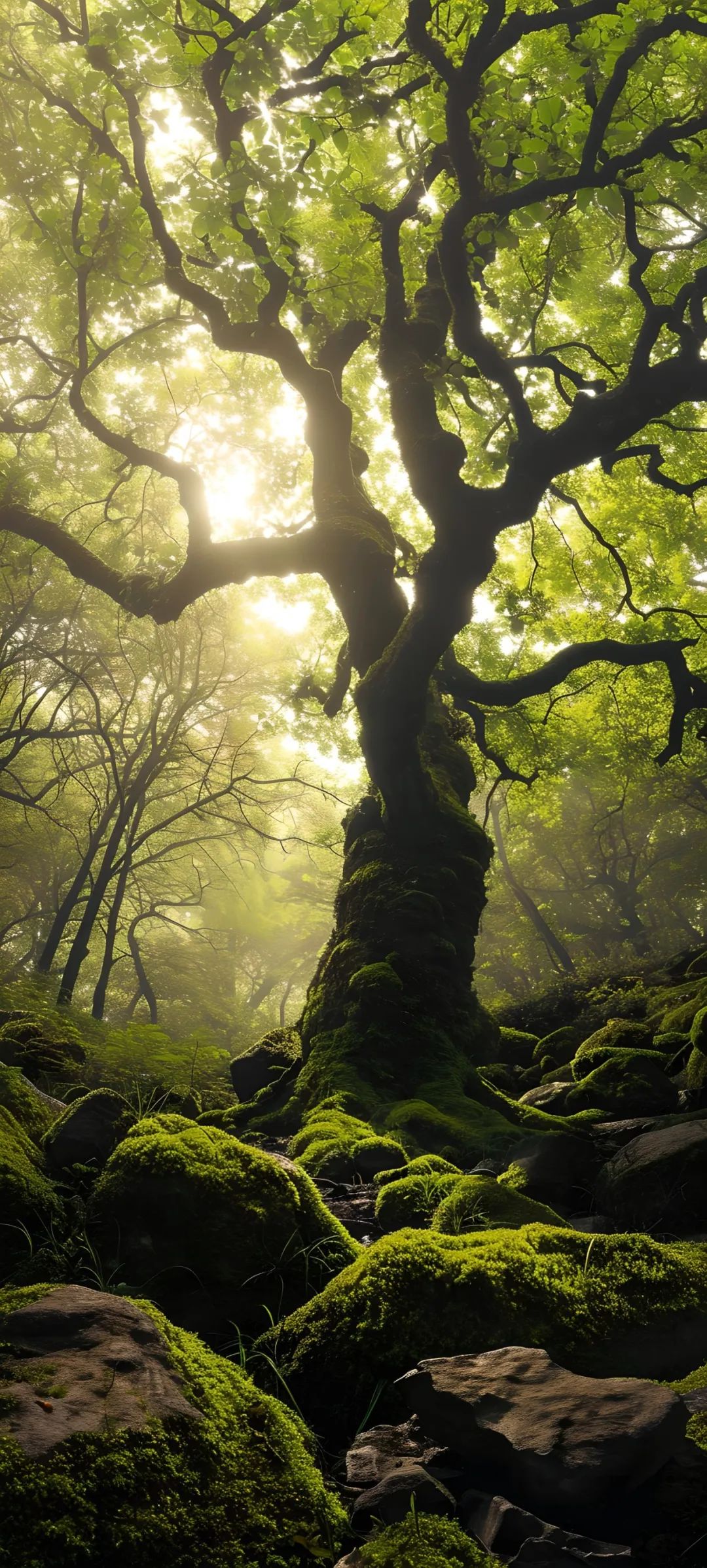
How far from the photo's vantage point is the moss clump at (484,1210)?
3486mm

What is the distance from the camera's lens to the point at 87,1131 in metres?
3.70

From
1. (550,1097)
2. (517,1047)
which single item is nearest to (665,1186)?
(550,1097)

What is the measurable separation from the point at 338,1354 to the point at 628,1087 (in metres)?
4.51

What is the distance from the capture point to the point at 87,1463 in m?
1.62

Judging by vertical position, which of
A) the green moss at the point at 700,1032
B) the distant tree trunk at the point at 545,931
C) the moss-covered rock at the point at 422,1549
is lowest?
the moss-covered rock at the point at 422,1549

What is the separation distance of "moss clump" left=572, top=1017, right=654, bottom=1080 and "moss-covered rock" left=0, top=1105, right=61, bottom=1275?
5.76 metres

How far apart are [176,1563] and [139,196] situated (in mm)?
11774

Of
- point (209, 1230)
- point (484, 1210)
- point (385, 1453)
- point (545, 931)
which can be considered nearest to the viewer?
point (385, 1453)

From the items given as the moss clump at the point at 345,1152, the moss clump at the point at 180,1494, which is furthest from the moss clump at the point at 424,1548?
the moss clump at the point at 345,1152

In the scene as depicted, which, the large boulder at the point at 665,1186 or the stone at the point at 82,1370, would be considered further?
the large boulder at the point at 665,1186

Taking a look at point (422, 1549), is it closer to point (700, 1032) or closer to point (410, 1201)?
point (410, 1201)

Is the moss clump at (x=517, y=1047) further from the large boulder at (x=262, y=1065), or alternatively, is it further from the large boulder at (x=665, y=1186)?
the large boulder at (x=665, y=1186)

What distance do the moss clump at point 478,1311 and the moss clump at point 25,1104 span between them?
1.70 m

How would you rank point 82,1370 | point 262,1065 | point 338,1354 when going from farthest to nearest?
point 262,1065 → point 338,1354 → point 82,1370
